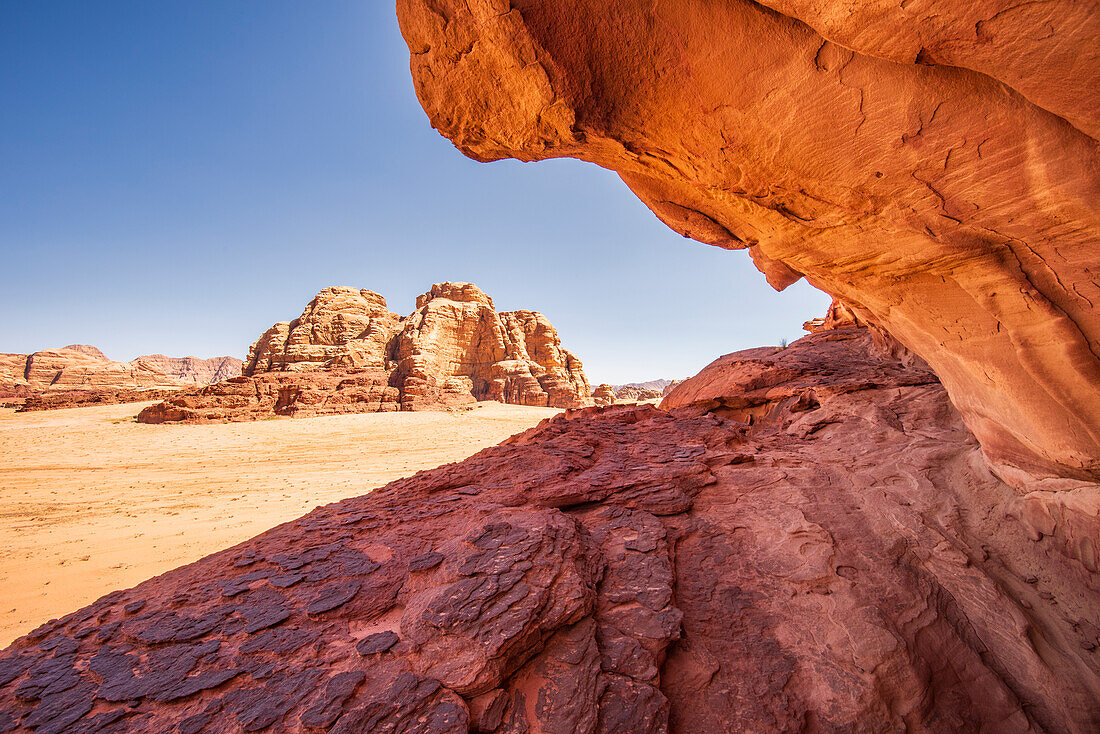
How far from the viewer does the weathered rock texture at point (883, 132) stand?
164 cm

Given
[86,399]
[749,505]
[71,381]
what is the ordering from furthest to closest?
[71,381] < [86,399] < [749,505]

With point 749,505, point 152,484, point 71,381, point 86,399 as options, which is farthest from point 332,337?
point 749,505

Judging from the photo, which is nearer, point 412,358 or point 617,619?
point 617,619

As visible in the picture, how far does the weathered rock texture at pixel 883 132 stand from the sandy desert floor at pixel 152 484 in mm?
6444

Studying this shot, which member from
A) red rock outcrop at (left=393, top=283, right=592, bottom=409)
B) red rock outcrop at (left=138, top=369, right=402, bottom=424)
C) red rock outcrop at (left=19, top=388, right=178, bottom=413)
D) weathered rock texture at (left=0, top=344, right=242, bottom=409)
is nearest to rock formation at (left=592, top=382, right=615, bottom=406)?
red rock outcrop at (left=393, top=283, right=592, bottom=409)

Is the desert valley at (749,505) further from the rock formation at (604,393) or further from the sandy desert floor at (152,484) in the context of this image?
the rock formation at (604,393)

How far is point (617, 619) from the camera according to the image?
2.15 meters

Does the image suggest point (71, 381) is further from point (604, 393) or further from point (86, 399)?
point (604, 393)

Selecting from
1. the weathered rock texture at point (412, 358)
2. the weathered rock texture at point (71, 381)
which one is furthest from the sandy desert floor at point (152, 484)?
the weathered rock texture at point (71, 381)

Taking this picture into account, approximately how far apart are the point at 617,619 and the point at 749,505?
1.60 metres

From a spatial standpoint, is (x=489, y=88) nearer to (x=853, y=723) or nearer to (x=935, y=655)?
(x=853, y=723)

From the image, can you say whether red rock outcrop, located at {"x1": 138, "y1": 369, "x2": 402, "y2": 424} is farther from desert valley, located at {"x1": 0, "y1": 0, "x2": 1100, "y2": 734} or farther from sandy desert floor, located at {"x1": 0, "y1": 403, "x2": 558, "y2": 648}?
desert valley, located at {"x1": 0, "y1": 0, "x2": 1100, "y2": 734}

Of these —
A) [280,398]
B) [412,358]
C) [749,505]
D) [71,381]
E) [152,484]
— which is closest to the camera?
[749,505]

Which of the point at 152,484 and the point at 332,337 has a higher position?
the point at 332,337
